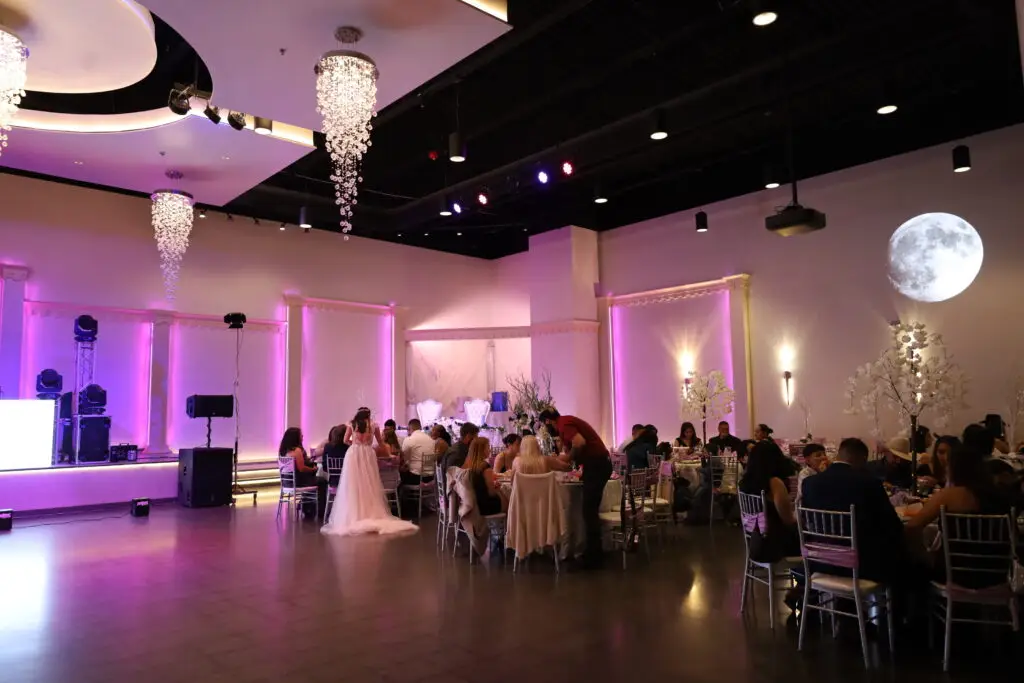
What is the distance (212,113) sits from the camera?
26.4 feet

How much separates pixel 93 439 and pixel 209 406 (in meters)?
1.69

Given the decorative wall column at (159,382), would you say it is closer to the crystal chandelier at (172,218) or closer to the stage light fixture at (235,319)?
the stage light fixture at (235,319)

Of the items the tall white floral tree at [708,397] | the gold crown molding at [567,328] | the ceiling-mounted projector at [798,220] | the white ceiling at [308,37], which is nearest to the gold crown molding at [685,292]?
the gold crown molding at [567,328]

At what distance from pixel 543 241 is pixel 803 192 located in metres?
5.23

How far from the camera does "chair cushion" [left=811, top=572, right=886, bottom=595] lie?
157 inches

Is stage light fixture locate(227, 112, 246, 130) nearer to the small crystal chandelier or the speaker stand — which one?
the small crystal chandelier

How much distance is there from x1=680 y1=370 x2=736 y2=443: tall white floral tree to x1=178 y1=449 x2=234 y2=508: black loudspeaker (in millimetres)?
7613

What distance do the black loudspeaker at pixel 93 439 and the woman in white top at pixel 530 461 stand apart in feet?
24.8

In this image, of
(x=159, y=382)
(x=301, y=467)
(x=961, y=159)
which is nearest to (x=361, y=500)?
(x=301, y=467)

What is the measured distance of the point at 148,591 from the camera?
5.63 m

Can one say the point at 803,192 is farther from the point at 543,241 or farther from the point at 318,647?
the point at 318,647

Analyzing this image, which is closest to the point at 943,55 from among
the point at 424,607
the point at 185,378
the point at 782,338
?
the point at 782,338

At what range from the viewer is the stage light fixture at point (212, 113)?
316 inches

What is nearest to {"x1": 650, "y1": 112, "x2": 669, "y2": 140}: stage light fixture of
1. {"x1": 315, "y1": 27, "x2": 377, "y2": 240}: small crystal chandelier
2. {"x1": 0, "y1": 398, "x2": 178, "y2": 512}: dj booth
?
{"x1": 315, "y1": 27, "x2": 377, "y2": 240}: small crystal chandelier
